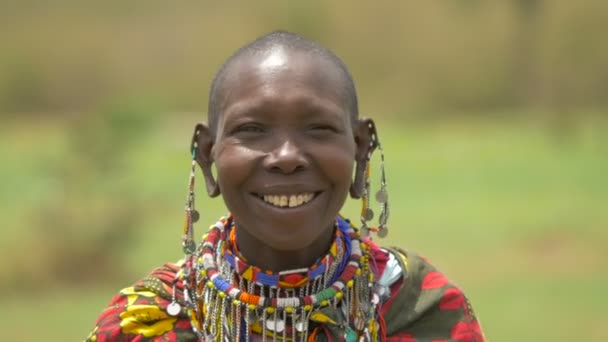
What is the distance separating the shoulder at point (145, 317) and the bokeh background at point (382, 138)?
13.3 ft

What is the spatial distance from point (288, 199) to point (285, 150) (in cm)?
13

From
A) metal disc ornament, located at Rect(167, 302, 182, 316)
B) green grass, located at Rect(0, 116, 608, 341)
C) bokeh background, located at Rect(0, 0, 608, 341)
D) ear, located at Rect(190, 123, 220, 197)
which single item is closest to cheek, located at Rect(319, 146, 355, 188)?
ear, located at Rect(190, 123, 220, 197)

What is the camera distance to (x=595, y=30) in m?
16.2

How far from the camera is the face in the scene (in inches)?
97.7

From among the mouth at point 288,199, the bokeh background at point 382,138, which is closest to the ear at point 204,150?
the mouth at point 288,199

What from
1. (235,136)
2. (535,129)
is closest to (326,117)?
(235,136)

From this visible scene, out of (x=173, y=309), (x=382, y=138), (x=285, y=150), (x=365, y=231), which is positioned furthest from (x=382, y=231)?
(x=382, y=138)

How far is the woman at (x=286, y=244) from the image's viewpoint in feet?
8.20

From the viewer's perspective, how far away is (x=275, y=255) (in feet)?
8.81

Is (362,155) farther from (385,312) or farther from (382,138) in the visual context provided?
(382,138)

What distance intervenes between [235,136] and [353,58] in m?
15.6

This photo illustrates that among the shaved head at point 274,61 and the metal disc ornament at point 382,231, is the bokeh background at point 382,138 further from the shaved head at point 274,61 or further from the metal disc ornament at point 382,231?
the shaved head at point 274,61

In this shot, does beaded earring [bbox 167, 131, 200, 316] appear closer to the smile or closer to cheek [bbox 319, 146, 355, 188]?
the smile

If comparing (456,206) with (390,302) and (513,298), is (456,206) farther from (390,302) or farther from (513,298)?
(390,302)
